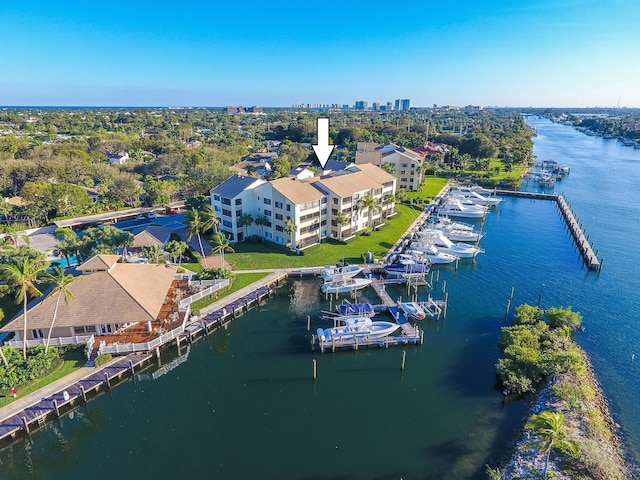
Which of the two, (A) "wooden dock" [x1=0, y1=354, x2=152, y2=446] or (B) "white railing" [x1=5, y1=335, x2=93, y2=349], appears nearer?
(A) "wooden dock" [x1=0, y1=354, x2=152, y2=446]

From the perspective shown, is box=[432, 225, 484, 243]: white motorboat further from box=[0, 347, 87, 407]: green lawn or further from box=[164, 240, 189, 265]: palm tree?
box=[0, 347, 87, 407]: green lawn

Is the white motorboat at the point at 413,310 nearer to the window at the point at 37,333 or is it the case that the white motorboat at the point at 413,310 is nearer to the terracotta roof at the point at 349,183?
the terracotta roof at the point at 349,183

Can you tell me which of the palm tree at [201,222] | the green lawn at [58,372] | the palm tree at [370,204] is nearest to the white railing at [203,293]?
the palm tree at [201,222]

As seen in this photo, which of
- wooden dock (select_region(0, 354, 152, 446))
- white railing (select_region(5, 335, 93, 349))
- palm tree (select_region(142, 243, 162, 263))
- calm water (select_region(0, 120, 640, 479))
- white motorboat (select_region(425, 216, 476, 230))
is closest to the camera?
calm water (select_region(0, 120, 640, 479))

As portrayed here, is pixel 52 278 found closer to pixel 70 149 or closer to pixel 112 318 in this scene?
pixel 112 318

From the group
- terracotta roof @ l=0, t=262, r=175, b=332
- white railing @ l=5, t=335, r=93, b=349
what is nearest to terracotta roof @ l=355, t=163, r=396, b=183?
terracotta roof @ l=0, t=262, r=175, b=332

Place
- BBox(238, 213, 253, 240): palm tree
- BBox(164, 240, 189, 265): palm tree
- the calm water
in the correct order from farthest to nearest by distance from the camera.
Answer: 1. BBox(238, 213, 253, 240): palm tree
2. BBox(164, 240, 189, 265): palm tree
3. the calm water

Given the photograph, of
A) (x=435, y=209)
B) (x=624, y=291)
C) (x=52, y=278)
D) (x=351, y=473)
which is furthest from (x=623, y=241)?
(x=52, y=278)

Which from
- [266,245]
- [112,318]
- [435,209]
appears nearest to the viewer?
[112,318]
